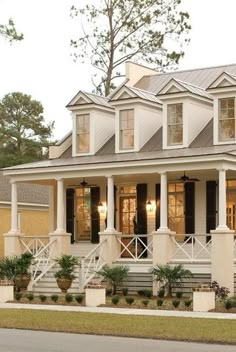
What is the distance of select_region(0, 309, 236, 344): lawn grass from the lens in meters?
16.3

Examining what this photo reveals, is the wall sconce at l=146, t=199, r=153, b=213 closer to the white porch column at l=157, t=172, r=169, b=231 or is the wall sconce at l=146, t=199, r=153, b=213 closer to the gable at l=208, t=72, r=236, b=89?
the white porch column at l=157, t=172, r=169, b=231

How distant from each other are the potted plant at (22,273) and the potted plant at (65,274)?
1.24m

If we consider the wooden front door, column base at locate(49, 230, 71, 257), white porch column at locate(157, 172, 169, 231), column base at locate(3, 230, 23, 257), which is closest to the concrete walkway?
white porch column at locate(157, 172, 169, 231)

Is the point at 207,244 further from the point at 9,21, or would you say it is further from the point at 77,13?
the point at 77,13

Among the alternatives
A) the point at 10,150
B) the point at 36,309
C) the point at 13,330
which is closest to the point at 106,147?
the point at 36,309

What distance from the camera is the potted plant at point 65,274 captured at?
26.8 m

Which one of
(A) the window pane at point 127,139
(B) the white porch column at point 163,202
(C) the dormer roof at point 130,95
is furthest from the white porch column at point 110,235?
(C) the dormer roof at point 130,95

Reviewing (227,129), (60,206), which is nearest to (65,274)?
(60,206)

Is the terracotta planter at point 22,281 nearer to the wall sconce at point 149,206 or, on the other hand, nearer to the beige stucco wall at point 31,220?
the wall sconce at point 149,206

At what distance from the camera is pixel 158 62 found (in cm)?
4716

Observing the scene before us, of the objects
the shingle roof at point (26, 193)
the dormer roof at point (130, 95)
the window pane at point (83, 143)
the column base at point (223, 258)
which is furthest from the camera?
the shingle roof at point (26, 193)

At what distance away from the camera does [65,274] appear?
87.8 ft

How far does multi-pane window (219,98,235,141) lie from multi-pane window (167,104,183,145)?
1.55m

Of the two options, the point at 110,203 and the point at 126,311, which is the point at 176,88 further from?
the point at 126,311
